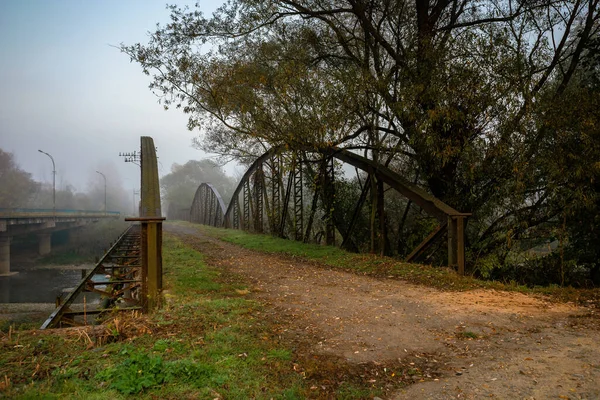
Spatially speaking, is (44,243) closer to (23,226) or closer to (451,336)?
(23,226)

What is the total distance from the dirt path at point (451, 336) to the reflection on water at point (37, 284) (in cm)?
1514

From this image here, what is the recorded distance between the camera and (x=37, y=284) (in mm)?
25203

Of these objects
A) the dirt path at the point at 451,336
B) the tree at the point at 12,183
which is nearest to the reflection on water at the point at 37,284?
the dirt path at the point at 451,336

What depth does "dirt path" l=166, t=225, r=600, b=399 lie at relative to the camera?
3160mm

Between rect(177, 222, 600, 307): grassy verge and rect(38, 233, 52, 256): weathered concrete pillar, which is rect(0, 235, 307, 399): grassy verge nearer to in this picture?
rect(177, 222, 600, 307): grassy verge

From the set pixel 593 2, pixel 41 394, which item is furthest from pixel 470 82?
pixel 41 394

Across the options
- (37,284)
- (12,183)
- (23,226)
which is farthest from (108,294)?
(12,183)

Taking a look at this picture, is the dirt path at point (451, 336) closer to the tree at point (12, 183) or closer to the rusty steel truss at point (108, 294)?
the rusty steel truss at point (108, 294)

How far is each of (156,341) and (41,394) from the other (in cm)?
117

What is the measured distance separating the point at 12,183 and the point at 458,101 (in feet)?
190

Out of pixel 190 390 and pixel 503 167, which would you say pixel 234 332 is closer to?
pixel 190 390

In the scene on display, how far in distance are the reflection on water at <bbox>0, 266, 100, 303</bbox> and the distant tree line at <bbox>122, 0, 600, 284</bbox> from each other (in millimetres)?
12611

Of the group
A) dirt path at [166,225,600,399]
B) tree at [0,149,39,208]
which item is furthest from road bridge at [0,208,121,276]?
dirt path at [166,225,600,399]

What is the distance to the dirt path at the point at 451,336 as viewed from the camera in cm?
316
